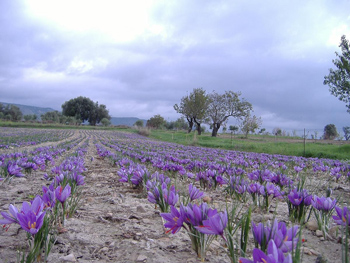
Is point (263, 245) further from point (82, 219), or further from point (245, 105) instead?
point (245, 105)

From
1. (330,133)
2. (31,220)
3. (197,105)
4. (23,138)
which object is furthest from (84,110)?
(31,220)

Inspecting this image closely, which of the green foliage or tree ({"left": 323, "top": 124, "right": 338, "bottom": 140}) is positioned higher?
the green foliage

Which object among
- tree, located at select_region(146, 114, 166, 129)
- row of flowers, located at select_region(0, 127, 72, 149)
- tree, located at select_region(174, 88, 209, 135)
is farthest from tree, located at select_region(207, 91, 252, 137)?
tree, located at select_region(146, 114, 166, 129)

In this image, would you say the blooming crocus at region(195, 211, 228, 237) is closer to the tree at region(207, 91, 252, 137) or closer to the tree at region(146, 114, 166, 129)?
the tree at region(207, 91, 252, 137)

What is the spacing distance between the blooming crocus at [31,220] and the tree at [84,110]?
92.3m

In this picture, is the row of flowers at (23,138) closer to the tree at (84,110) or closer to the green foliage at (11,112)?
the green foliage at (11,112)

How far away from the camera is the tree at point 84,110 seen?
292 ft

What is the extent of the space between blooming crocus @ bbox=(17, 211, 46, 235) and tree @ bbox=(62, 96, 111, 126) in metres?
92.3

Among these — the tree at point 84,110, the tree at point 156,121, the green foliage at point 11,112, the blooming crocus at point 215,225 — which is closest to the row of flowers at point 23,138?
the blooming crocus at point 215,225

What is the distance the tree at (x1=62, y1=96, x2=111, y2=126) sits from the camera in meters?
88.9

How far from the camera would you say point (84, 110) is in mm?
89938

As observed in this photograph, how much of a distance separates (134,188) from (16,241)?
211cm

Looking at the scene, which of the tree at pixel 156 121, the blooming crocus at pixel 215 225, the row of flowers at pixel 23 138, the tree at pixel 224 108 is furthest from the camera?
the tree at pixel 156 121

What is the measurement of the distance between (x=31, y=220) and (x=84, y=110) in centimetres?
9424
